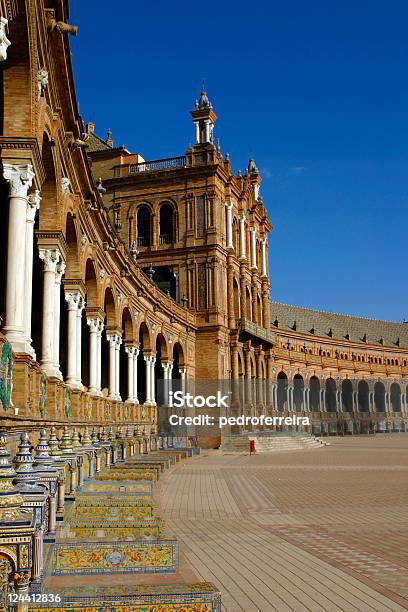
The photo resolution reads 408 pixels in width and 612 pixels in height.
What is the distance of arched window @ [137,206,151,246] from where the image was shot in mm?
48375

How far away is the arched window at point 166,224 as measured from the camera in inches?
1874

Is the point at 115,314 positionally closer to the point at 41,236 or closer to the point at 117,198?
the point at 41,236

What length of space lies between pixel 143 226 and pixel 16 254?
121 ft

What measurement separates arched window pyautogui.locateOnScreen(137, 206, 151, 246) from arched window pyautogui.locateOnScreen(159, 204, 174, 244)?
38.7 inches

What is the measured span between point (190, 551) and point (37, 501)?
182 inches

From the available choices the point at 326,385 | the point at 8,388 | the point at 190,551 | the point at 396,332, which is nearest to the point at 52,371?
the point at 8,388

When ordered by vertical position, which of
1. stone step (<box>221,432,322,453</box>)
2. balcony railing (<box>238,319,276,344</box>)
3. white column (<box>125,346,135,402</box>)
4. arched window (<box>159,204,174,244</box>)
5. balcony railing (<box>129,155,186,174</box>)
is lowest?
stone step (<box>221,432,322,453</box>)

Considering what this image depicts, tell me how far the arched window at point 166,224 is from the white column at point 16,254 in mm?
35201

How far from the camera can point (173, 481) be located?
2105 cm

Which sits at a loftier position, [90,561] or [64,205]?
[64,205]

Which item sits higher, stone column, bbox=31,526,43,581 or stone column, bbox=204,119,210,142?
stone column, bbox=204,119,210,142

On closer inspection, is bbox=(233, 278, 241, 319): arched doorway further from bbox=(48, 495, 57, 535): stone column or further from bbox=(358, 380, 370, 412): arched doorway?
bbox=(358, 380, 370, 412): arched doorway

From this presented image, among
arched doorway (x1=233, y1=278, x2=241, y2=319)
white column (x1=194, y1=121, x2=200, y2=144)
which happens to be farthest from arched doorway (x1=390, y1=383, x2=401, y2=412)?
white column (x1=194, y1=121, x2=200, y2=144)

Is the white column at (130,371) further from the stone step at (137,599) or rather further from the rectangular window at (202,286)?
the stone step at (137,599)
